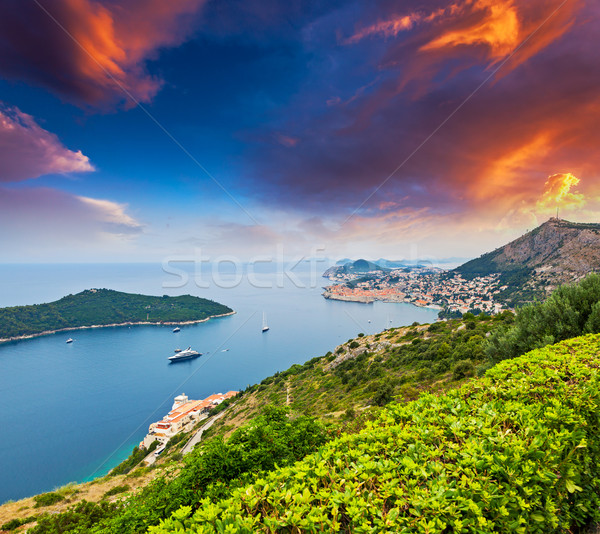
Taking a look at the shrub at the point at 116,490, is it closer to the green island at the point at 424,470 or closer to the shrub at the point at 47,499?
the shrub at the point at 47,499

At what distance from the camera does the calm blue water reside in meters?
24.6

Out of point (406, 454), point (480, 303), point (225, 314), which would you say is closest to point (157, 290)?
point (225, 314)

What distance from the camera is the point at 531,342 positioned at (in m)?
6.81

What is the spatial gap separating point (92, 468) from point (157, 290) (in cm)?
8042

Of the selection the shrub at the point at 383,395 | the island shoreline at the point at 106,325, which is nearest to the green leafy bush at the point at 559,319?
the shrub at the point at 383,395

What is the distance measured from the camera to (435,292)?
80000 millimetres

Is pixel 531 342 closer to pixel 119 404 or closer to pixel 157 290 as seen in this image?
pixel 119 404

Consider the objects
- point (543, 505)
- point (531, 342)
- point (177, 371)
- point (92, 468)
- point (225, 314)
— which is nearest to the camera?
point (543, 505)

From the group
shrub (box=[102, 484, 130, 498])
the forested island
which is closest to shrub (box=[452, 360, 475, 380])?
shrub (box=[102, 484, 130, 498])

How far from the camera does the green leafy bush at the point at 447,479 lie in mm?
1412

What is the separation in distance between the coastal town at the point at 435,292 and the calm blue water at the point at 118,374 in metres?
6.34

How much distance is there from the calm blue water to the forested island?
11.7 ft

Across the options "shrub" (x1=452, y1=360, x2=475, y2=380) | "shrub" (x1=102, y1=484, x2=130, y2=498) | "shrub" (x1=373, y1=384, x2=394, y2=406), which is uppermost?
"shrub" (x1=452, y1=360, x2=475, y2=380)

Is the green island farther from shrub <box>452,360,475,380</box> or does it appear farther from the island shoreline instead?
the island shoreline
